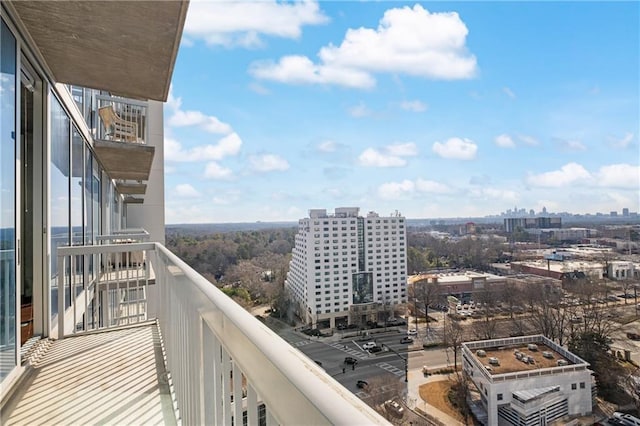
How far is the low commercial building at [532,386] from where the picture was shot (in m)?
3.09

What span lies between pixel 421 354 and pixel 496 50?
27.3 ft

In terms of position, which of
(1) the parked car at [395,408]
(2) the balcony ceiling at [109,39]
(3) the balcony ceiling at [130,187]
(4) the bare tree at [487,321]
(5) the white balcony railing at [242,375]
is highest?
(2) the balcony ceiling at [109,39]

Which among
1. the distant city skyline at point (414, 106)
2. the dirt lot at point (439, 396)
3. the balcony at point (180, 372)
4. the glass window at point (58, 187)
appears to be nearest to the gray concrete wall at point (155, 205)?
the distant city skyline at point (414, 106)

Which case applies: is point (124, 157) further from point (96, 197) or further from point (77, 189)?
point (77, 189)

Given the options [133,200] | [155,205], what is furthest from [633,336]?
[155,205]

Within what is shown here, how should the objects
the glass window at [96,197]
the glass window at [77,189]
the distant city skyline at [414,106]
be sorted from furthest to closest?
the distant city skyline at [414,106], the glass window at [96,197], the glass window at [77,189]

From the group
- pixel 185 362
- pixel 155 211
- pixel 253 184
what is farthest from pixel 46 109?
pixel 253 184

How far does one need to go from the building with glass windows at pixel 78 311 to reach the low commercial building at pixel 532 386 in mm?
2790

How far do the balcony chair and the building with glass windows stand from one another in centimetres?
139

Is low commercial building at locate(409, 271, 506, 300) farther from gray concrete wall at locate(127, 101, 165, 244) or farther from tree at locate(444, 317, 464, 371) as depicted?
gray concrete wall at locate(127, 101, 165, 244)

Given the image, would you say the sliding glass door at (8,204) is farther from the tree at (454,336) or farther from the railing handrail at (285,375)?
the tree at (454,336)

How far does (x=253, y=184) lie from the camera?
1708 cm

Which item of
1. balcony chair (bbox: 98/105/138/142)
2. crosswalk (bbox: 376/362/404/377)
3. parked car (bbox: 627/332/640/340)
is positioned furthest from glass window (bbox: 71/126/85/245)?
parked car (bbox: 627/332/640/340)

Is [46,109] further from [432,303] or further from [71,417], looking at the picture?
[432,303]
